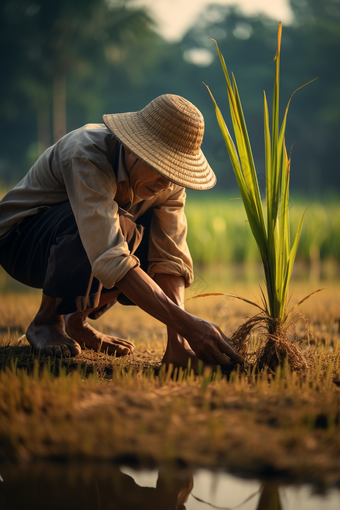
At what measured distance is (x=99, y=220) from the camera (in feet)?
5.86

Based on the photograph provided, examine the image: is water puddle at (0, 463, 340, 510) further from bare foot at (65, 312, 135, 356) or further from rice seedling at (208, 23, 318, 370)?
bare foot at (65, 312, 135, 356)

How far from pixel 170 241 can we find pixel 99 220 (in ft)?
1.49

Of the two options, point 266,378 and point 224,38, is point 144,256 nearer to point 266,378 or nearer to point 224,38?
point 266,378

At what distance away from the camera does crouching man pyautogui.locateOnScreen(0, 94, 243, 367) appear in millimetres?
1780

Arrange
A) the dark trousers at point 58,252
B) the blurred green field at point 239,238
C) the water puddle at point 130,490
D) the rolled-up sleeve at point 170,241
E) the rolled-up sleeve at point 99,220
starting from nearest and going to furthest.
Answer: the water puddle at point 130,490 → the rolled-up sleeve at point 99,220 → the dark trousers at point 58,252 → the rolled-up sleeve at point 170,241 → the blurred green field at point 239,238

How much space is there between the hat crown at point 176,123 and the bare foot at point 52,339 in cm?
88

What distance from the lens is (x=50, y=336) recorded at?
6.98ft

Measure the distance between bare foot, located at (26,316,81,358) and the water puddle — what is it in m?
0.80

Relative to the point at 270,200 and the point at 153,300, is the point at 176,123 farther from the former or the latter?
the point at 153,300

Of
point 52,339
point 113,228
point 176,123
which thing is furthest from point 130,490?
point 176,123

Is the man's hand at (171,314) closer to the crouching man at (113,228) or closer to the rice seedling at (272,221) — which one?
the crouching man at (113,228)

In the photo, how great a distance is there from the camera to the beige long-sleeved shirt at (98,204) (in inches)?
69.8

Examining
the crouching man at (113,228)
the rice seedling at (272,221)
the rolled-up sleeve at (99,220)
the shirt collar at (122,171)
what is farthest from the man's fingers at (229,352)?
the shirt collar at (122,171)

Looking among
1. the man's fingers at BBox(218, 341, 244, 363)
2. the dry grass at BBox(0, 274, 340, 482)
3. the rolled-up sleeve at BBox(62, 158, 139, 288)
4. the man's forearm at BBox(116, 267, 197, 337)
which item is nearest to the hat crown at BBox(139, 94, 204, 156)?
the rolled-up sleeve at BBox(62, 158, 139, 288)
